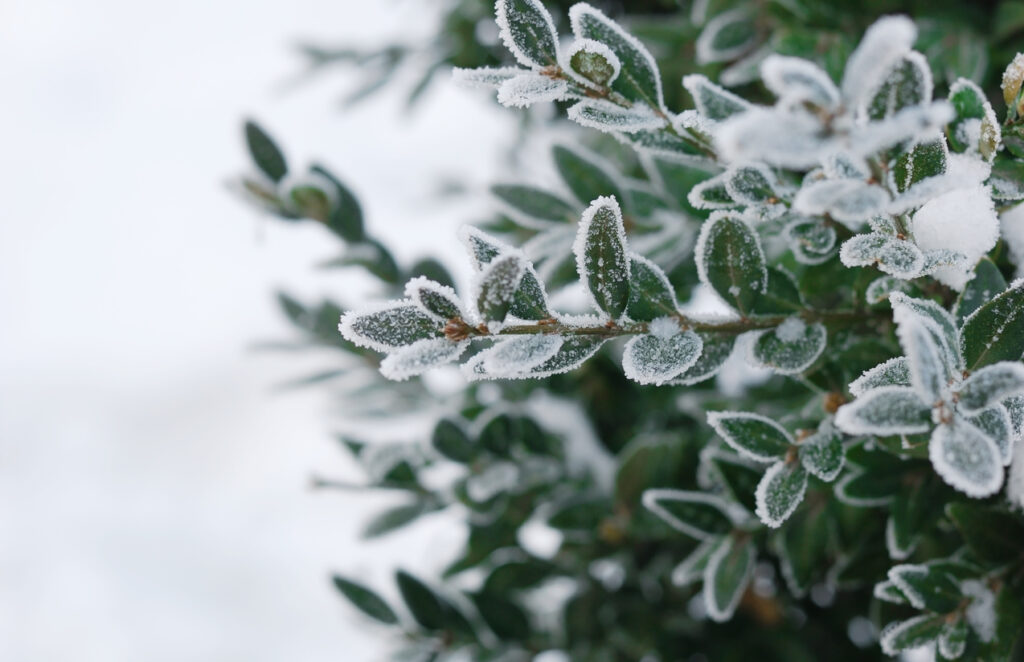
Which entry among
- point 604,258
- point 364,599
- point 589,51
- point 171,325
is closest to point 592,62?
point 589,51

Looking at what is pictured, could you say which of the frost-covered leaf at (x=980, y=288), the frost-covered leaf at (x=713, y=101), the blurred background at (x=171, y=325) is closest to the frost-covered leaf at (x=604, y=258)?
the frost-covered leaf at (x=713, y=101)

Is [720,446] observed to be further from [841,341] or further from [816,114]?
[816,114]

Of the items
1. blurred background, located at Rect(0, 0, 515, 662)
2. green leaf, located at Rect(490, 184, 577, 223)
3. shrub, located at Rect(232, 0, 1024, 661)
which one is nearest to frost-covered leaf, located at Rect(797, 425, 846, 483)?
shrub, located at Rect(232, 0, 1024, 661)

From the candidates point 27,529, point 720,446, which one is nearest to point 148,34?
point 27,529

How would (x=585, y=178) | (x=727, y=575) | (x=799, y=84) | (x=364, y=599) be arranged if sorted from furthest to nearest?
(x=364, y=599) < (x=585, y=178) < (x=727, y=575) < (x=799, y=84)

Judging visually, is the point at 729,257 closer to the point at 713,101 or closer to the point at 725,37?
the point at 713,101

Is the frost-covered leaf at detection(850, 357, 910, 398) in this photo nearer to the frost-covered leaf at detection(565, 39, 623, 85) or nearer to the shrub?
the shrub
